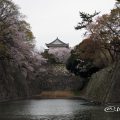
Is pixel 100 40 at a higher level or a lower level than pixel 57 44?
lower

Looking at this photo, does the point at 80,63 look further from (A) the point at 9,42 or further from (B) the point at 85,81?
(A) the point at 9,42

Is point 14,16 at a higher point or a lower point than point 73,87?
higher

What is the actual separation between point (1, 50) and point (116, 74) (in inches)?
641

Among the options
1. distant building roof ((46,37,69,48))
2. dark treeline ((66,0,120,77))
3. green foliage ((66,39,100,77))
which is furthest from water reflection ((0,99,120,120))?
distant building roof ((46,37,69,48))

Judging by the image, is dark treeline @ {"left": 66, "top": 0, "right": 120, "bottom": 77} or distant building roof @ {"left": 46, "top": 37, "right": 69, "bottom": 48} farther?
distant building roof @ {"left": 46, "top": 37, "right": 69, "bottom": 48}

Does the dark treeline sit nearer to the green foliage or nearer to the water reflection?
the green foliage

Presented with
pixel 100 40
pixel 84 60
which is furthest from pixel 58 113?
pixel 84 60

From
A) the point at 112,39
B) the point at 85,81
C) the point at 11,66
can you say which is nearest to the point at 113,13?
the point at 112,39

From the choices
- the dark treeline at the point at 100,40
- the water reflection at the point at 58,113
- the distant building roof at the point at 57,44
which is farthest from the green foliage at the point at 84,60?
the distant building roof at the point at 57,44

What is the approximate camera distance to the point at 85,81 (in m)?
87.9

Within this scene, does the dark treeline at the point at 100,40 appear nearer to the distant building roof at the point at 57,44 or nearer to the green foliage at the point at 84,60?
the green foliage at the point at 84,60

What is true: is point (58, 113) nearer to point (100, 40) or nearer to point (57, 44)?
point (100, 40)

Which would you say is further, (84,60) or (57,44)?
(57,44)

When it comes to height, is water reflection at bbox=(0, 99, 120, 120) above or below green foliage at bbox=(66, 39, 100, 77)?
below
